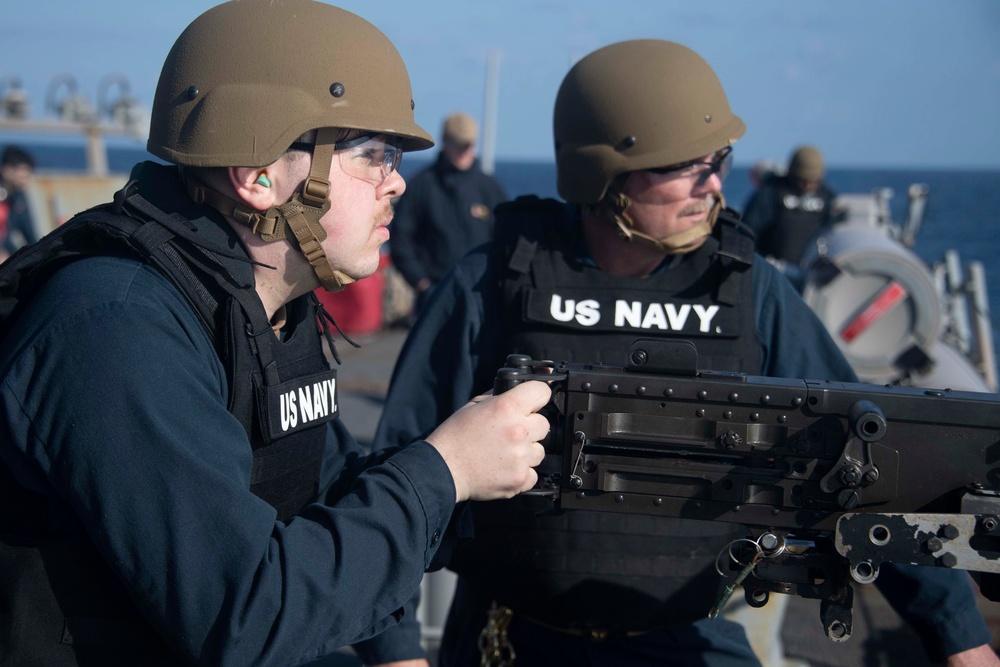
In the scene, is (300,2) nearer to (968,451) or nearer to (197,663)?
(197,663)

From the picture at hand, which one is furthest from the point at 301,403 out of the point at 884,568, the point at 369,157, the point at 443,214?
the point at 443,214

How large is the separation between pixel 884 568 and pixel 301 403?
1582mm

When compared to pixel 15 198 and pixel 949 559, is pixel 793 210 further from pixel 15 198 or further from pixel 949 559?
pixel 949 559

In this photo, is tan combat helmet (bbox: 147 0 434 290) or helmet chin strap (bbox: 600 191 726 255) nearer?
tan combat helmet (bbox: 147 0 434 290)

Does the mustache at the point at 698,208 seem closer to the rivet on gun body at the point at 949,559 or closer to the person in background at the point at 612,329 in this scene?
the person in background at the point at 612,329

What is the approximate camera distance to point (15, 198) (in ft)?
35.2

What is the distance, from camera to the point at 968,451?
6.29 feet

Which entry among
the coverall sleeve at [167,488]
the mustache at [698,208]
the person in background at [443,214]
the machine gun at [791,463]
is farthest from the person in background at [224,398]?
the person in background at [443,214]

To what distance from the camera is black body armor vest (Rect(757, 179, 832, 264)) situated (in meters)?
10.0

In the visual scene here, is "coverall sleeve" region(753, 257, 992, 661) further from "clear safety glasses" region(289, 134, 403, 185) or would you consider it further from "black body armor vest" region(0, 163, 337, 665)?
"black body armor vest" region(0, 163, 337, 665)

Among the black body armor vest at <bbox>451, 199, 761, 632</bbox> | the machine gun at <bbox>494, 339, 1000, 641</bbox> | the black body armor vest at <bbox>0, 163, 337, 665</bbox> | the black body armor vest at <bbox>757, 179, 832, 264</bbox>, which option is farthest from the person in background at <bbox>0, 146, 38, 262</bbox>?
the machine gun at <bbox>494, 339, 1000, 641</bbox>

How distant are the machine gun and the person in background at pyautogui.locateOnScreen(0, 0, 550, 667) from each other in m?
0.14

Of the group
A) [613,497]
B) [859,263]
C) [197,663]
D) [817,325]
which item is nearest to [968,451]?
[613,497]

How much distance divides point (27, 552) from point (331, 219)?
2.73 feet
